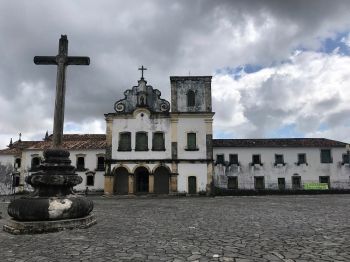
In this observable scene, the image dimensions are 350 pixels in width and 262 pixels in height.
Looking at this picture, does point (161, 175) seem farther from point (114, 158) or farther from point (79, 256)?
point (79, 256)

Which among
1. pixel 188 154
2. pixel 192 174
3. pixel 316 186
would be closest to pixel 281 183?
pixel 316 186

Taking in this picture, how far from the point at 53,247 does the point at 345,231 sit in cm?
605

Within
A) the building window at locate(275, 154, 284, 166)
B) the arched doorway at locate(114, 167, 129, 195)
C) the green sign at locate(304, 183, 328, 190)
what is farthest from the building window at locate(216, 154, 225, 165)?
the arched doorway at locate(114, 167, 129, 195)

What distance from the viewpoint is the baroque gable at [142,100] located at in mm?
31188

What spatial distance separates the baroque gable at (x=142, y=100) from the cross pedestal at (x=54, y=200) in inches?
842

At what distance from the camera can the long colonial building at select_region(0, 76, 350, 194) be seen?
29.8 metres

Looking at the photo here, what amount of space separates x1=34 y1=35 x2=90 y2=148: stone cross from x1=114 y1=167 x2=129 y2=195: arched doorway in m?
21.2

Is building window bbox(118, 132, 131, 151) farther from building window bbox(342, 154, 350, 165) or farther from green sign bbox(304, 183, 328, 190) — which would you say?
building window bbox(342, 154, 350, 165)

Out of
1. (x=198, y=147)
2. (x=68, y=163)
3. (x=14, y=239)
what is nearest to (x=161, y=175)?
(x=198, y=147)

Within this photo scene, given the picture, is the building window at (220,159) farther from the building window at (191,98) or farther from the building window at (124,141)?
the building window at (124,141)

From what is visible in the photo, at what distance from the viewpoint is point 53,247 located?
607 centimetres

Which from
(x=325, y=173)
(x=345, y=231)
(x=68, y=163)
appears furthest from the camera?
(x=325, y=173)

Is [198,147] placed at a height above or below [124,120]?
below

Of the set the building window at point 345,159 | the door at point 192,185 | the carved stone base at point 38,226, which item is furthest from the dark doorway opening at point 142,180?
the carved stone base at point 38,226
